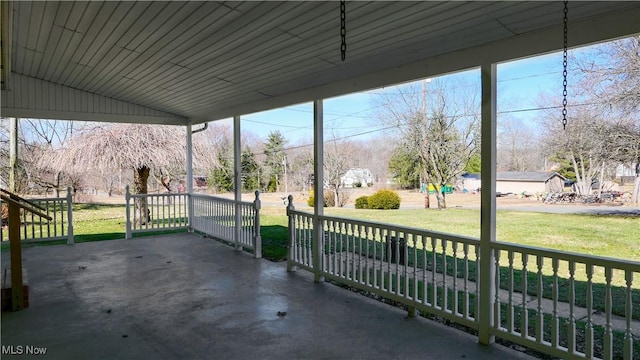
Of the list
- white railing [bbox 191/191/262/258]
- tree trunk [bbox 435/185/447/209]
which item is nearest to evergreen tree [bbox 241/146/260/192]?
tree trunk [bbox 435/185/447/209]

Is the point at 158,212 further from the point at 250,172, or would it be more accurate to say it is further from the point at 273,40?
Result: the point at 250,172

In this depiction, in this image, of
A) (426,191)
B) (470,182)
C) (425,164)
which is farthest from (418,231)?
(426,191)

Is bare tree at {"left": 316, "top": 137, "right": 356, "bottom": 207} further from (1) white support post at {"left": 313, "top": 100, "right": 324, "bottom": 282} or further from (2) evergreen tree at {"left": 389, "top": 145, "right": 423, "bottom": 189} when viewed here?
(1) white support post at {"left": 313, "top": 100, "right": 324, "bottom": 282}

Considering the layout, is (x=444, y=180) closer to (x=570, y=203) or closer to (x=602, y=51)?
(x=570, y=203)

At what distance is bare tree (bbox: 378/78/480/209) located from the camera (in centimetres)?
1223

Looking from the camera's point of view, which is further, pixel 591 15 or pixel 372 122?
pixel 372 122

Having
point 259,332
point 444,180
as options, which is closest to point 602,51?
point 444,180

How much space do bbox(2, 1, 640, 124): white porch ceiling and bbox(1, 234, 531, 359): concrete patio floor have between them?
7.54 feet

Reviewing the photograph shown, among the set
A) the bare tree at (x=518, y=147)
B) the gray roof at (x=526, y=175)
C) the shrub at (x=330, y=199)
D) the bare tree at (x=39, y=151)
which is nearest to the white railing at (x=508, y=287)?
the gray roof at (x=526, y=175)

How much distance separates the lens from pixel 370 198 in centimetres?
1348

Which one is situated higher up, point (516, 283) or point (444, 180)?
point (444, 180)

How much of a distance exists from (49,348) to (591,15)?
14.9 ft

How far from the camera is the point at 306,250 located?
17.4 ft

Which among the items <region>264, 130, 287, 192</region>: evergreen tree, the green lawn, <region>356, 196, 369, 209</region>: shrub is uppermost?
<region>264, 130, 287, 192</region>: evergreen tree
